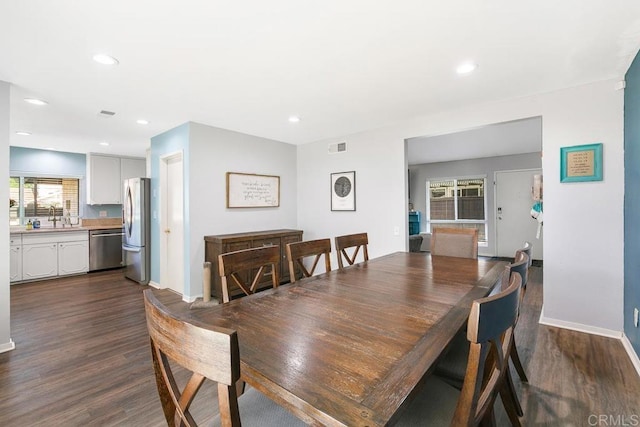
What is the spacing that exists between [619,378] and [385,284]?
188cm

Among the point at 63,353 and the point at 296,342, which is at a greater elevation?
the point at 296,342

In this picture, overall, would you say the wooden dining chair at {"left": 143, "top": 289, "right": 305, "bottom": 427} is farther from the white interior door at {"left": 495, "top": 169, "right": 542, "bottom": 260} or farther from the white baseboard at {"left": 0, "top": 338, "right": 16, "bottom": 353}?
the white interior door at {"left": 495, "top": 169, "right": 542, "bottom": 260}

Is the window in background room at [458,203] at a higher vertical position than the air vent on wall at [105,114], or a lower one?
lower

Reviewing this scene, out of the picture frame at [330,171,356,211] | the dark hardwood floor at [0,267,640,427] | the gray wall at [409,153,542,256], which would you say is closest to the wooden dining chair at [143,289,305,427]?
the dark hardwood floor at [0,267,640,427]

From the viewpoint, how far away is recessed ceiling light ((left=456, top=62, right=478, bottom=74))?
236cm

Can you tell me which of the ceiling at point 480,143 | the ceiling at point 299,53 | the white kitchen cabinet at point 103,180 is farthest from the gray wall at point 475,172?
the white kitchen cabinet at point 103,180

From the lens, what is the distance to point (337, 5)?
168 cm

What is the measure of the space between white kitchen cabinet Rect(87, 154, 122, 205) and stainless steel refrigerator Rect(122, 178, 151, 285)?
1.57 m

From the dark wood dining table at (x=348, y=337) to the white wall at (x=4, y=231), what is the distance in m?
2.53

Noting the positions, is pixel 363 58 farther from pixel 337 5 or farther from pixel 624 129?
pixel 624 129

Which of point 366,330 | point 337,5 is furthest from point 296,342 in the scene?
point 337,5

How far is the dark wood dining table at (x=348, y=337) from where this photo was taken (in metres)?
0.73

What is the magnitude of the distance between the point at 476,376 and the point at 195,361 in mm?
744

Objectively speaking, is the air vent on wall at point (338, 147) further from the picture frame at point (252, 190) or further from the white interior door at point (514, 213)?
the white interior door at point (514, 213)
